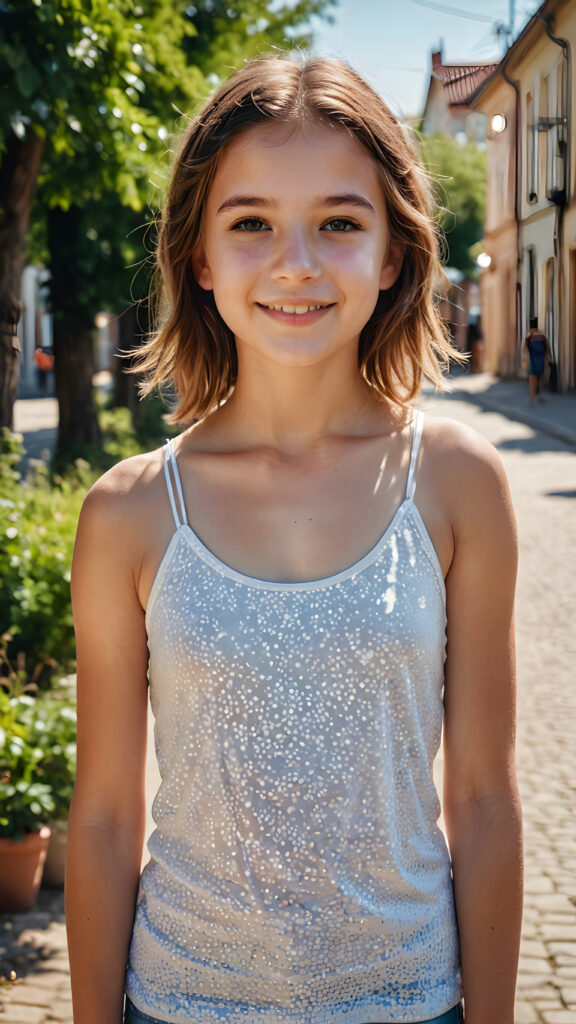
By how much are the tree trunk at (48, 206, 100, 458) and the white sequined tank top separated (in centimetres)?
1209

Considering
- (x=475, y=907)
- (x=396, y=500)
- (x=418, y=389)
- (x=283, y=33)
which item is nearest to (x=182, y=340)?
(x=418, y=389)

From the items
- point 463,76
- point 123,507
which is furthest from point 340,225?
point 463,76

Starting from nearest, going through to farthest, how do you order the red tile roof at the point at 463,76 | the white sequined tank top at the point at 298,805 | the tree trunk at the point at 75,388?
the white sequined tank top at the point at 298,805, the red tile roof at the point at 463,76, the tree trunk at the point at 75,388

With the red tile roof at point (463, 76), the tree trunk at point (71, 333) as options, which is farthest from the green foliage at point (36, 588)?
the tree trunk at point (71, 333)

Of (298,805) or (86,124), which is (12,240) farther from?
(298,805)

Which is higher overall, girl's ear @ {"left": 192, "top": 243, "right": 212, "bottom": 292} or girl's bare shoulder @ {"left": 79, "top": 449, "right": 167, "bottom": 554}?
girl's ear @ {"left": 192, "top": 243, "right": 212, "bottom": 292}

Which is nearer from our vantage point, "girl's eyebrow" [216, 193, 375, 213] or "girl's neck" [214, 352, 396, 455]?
"girl's eyebrow" [216, 193, 375, 213]

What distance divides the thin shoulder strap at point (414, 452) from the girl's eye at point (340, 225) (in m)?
0.28

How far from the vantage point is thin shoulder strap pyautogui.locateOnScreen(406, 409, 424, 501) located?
60.2 inches

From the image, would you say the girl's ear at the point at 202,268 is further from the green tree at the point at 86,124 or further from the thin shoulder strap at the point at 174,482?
the green tree at the point at 86,124

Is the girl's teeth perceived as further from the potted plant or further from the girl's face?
the potted plant

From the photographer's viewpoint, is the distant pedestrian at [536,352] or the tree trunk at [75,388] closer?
the distant pedestrian at [536,352]

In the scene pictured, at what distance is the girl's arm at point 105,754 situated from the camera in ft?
A: 4.93

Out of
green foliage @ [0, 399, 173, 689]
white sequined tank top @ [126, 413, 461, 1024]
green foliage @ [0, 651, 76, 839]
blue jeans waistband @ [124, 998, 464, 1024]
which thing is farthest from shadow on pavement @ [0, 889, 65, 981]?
white sequined tank top @ [126, 413, 461, 1024]
